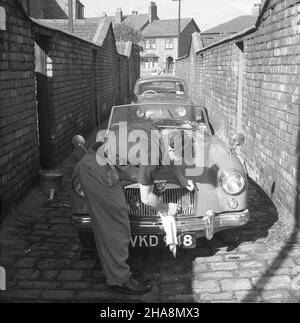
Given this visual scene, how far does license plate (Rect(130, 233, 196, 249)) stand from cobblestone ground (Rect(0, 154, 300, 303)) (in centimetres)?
28

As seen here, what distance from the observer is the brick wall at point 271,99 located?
5.32 meters

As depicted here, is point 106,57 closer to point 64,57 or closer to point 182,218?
point 64,57

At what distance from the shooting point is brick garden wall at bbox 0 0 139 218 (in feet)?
18.2

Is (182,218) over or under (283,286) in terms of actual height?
over

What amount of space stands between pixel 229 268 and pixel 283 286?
577 millimetres

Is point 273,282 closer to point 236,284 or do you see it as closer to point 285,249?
point 236,284

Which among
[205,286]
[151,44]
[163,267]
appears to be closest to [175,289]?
[205,286]

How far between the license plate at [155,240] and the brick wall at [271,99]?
1626 mm

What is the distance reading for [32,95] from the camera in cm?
674

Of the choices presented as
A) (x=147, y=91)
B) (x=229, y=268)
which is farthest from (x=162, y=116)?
(x=147, y=91)

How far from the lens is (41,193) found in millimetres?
6539

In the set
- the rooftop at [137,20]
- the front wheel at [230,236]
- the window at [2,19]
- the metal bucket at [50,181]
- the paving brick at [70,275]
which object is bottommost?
the paving brick at [70,275]

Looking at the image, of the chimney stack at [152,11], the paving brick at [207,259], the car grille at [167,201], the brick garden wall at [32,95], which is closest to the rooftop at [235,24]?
the chimney stack at [152,11]

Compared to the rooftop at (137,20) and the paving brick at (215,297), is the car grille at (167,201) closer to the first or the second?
the paving brick at (215,297)
